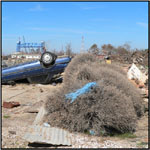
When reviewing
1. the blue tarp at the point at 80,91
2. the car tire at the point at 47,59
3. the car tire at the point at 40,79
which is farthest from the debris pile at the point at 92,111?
the car tire at the point at 40,79

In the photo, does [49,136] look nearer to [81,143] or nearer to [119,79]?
[81,143]

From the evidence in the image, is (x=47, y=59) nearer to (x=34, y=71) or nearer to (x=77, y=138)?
(x=34, y=71)

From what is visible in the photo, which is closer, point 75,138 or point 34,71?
Result: point 75,138

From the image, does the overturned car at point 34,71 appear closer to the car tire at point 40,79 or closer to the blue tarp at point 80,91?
the car tire at point 40,79

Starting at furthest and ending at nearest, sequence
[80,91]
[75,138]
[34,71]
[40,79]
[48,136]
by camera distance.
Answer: [40,79] → [34,71] → [80,91] → [75,138] → [48,136]

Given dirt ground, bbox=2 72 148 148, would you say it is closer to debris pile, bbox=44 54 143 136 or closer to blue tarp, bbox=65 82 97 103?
debris pile, bbox=44 54 143 136

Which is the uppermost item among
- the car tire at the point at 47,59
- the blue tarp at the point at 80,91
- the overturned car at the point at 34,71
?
the car tire at the point at 47,59

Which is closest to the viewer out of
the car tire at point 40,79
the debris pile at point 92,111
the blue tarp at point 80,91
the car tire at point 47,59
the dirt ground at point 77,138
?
the dirt ground at point 77,138

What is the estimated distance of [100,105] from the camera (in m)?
6.09

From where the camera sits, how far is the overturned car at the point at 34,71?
15.2 meters

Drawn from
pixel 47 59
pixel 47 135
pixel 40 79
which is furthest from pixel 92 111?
pixel 40 79

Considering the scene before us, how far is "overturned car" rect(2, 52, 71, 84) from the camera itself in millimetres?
15156

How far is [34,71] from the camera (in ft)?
49.9

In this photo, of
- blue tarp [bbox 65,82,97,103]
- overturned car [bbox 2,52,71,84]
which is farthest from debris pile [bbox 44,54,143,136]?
overturned car [bbox 2,52,71,84]
